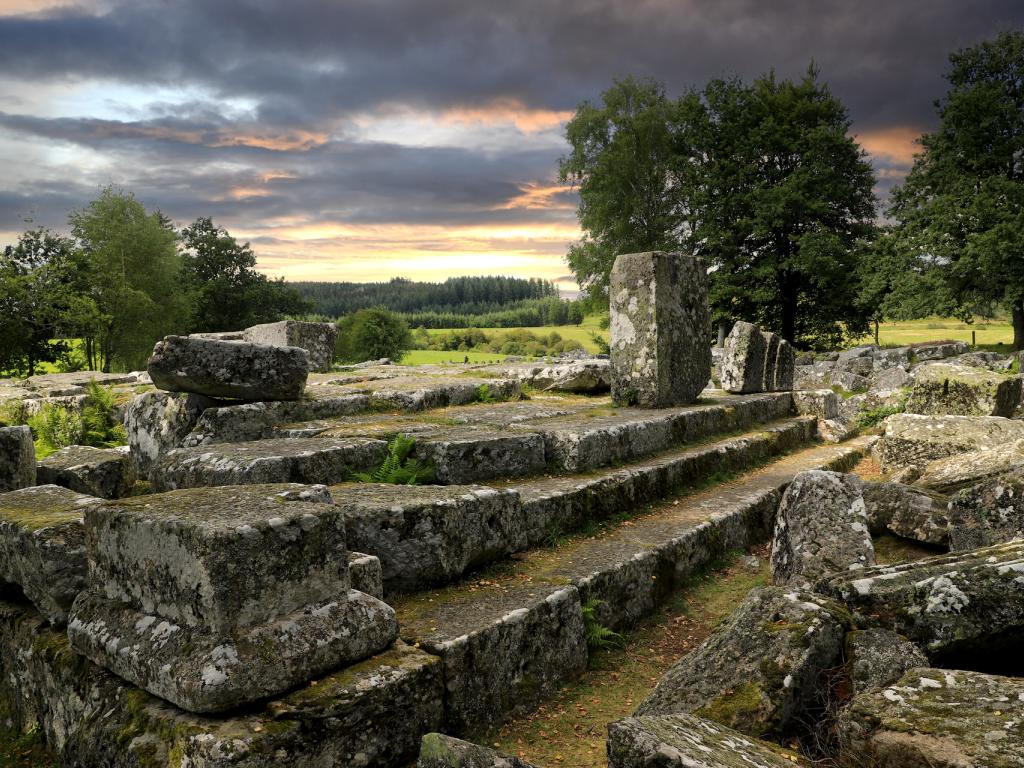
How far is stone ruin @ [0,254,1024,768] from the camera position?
9.34ft

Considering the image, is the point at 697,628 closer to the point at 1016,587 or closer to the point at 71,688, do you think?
the point at 1016,587

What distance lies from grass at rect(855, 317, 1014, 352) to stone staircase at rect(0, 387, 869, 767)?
24807 millimetres

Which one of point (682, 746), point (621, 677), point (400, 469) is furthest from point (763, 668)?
point (400, 469)

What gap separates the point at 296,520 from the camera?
3.19m

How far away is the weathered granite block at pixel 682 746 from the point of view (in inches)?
98.4

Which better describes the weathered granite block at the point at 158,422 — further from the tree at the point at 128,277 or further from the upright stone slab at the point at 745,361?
the tree at the point at 128,277

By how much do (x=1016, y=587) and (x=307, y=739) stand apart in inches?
139

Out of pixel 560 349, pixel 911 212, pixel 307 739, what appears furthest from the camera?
pixel 560 349

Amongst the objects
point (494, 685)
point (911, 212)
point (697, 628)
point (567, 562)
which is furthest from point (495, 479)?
point (911, 212)

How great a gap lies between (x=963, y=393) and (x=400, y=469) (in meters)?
10.1

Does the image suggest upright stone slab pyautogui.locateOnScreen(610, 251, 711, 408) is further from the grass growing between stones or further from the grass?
the grass

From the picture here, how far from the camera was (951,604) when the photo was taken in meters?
3.43

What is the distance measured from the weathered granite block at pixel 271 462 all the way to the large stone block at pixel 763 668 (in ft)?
10.7

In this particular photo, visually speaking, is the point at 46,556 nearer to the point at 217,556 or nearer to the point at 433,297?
the point at 217,556
